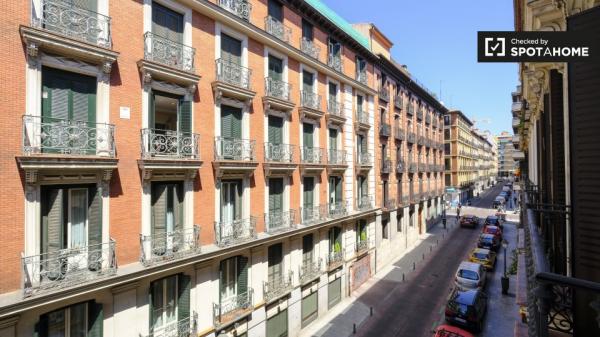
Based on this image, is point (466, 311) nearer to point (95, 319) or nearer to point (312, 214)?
point (312, 214)

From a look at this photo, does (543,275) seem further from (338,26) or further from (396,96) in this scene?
(396,96)

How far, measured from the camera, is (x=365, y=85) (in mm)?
25469

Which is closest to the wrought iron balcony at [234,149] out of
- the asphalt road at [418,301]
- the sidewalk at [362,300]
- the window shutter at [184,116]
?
the window shutter at [184,116]

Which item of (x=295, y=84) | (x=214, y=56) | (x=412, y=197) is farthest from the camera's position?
(x=412, y=197)

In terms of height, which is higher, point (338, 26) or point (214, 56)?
point (338, 26)

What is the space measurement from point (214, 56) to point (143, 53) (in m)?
3.22

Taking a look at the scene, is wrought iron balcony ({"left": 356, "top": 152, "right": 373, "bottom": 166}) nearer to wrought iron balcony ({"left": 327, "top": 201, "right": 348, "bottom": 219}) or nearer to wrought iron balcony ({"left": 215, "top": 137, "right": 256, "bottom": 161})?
wrought iron balcony ({"left": 327, "top": 201, "right": 348, "bottom": 219})

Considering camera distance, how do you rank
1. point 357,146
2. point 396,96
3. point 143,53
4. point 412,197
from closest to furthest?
point 143,53 → point 357,146 → point 396,96 → point 412,197

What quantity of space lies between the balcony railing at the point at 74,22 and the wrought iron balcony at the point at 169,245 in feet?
21.0

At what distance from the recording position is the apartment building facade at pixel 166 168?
8.48 meters

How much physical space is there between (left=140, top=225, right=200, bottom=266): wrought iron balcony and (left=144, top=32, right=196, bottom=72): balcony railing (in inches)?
240

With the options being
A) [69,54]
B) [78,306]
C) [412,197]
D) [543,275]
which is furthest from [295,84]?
[412,197]

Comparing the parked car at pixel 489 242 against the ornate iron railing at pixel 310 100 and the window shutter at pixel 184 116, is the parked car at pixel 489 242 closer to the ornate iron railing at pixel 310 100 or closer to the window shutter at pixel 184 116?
the ornate iron railing at pixel 310 100

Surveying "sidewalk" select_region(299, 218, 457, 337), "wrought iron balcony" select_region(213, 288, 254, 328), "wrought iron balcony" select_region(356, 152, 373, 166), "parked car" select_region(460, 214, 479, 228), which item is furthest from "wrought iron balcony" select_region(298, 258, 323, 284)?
"parked car" select_region(460, 214, 479, 228)
